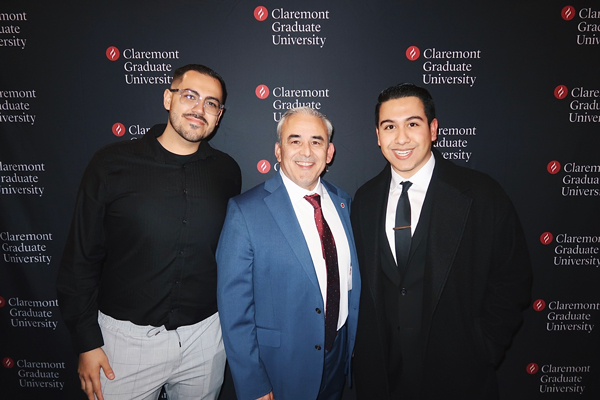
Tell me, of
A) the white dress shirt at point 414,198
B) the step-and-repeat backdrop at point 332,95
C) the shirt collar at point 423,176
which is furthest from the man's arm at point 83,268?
the shirt collar at point 423,176

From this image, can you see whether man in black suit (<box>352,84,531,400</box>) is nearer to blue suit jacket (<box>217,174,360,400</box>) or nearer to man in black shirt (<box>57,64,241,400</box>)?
blue suit jacket (<box>217,174,360,400</box>)

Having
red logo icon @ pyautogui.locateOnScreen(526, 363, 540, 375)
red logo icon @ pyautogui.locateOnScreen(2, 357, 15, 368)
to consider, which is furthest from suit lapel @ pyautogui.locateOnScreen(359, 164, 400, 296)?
red logo icon @ pyautogui.locateOnScreen(2, 357, 15, 368)

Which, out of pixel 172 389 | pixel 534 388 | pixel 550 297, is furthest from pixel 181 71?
pixel 534 388

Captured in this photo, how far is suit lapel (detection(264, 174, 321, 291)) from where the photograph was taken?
5.35 feet

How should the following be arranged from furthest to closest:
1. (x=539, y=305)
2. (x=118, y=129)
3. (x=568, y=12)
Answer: (x=539, y=305)
(x=118, y=129)
(x=568, y=12)

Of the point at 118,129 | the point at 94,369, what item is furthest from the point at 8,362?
the point at 118,129

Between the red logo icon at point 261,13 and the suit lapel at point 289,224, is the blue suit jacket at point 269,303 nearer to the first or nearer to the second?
the suit lapel at point 289,224

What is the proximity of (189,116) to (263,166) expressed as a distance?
93cm

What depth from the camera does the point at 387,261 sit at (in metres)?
1.73

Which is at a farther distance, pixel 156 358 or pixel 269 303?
pixel 156 358

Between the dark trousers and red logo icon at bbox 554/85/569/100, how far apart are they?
2838 millimetres

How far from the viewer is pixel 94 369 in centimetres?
177

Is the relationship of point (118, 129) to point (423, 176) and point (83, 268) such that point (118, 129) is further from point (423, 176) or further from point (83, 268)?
point (423, 176)

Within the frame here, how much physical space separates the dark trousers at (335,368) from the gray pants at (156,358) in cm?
80
